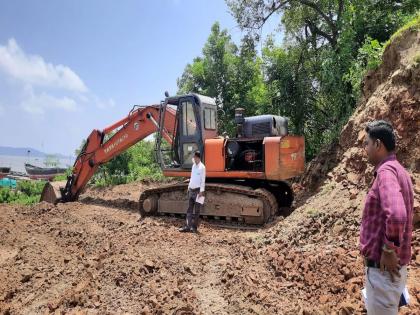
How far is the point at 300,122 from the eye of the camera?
559 inches

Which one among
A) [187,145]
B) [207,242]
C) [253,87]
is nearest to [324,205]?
[207,242]

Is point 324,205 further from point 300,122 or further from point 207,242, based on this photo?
point 300,122

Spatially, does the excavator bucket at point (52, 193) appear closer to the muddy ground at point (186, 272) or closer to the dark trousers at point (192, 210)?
the muddy ground at point (186, 272)

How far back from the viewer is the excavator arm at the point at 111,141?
10.4m

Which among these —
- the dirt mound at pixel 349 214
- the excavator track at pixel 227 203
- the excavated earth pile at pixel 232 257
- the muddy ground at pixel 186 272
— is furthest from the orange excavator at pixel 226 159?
the dirt mound at pixel 349 214

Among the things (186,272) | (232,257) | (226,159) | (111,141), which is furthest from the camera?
(111,141)

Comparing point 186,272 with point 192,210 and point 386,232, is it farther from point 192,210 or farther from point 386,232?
point 386,232

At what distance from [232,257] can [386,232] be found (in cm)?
372

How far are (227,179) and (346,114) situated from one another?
386 cm

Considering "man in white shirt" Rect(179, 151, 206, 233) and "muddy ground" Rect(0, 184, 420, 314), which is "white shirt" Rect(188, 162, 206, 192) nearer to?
"man in white shirt" Rect(179, 151, 206, 233)

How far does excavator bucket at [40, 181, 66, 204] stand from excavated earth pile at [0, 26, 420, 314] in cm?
340

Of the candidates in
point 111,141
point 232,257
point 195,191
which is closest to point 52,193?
point 111,141

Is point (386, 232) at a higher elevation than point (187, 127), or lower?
lower

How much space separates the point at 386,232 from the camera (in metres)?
2.75
